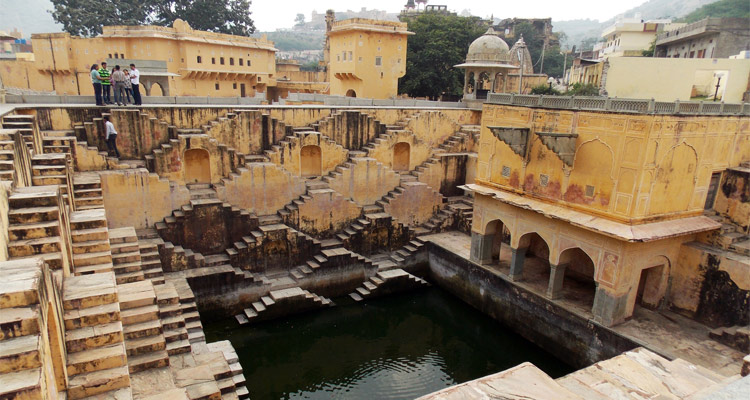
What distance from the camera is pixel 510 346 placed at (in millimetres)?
12992

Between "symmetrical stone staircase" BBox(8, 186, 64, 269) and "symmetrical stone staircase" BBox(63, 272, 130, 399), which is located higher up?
"symmetrical stone staircase" BBox(8, 186, 64, 269)

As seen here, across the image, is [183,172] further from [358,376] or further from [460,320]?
[460,320]

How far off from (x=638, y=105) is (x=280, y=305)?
1074cm

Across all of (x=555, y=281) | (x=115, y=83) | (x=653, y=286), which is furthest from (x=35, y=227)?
(x=653, y=286)

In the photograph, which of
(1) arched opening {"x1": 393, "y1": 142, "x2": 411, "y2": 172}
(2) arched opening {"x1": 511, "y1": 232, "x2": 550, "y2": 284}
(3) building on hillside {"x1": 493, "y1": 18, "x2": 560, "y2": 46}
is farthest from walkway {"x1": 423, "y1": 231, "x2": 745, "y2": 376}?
(3) building on hillside {"x1": 493, "y1": 18, "x2": 560, "y2": 46}

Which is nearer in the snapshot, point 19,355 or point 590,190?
point 19,355

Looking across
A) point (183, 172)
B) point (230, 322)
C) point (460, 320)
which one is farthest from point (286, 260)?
point (460, 320)

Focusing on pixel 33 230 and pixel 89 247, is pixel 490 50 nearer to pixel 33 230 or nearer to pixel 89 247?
pixel 89 247

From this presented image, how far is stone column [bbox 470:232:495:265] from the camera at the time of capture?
14.9 meters

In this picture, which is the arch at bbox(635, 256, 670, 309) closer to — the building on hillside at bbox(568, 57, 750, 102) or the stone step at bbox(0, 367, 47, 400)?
the building on hillside at bbox(568, 57, 750, 102)

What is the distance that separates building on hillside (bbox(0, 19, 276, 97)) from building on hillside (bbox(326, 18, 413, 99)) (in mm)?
7944

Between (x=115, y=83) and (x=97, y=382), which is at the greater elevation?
(x=115, y=83)

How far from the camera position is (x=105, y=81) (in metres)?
14.2

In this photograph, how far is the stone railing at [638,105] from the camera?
1054 cm
